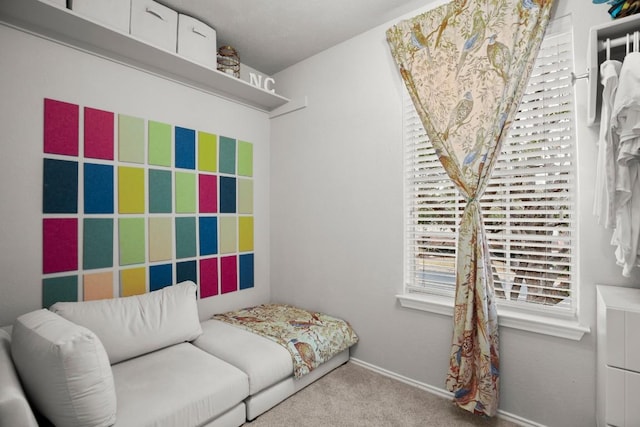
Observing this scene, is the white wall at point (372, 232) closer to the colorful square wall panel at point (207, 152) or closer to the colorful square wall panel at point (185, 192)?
the colorful square wall panel at point (207, 152)

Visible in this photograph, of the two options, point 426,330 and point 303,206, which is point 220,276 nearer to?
point 303,206

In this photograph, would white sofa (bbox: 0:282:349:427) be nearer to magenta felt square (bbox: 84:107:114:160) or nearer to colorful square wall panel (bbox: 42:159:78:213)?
colorful square wall panel (bbox: 42:159:78:213)

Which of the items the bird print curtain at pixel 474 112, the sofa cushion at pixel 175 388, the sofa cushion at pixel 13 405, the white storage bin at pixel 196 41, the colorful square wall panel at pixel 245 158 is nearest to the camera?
the sofa cushion at pixel 13 405

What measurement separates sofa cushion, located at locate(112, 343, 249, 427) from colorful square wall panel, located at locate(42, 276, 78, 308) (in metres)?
0.59

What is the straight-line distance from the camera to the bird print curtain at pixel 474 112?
1809 millimetres

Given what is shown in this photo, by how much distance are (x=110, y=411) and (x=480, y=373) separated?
6.22ft

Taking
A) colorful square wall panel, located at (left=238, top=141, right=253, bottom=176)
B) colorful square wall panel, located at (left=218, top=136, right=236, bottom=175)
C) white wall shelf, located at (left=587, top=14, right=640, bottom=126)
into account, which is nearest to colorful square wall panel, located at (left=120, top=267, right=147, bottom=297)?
colorful square wall panel, located at (left=218, top=136, right=236, bottom=175)

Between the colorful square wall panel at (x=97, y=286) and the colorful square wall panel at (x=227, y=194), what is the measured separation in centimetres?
103

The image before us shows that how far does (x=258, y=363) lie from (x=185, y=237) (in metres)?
1.25

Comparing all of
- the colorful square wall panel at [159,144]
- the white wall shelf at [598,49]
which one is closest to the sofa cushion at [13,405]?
the colorful square wall panel at [159,144]

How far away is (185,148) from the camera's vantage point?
2.60 m

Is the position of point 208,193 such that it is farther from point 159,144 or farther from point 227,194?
point 159,144

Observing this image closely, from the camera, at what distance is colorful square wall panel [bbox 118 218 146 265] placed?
7.37 ft

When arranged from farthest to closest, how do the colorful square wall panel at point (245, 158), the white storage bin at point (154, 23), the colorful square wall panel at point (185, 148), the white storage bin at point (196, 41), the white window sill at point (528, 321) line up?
1. the colorful square wall panel at point (245, 158)
2. the colorful square wall panel at point (185, 148)
3. the white storage bin at point (196, 41)
4. the white storage bin at point (154, 23)
5. the white window sill at point (528, 321)
